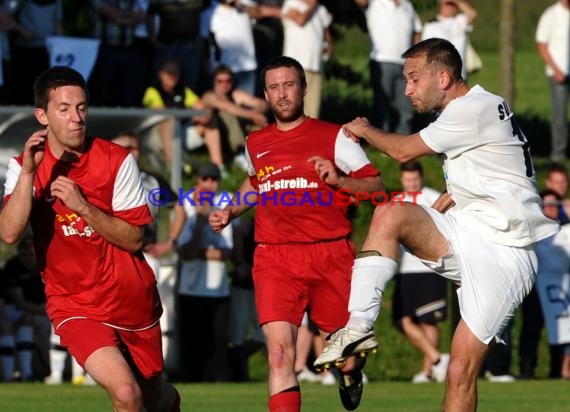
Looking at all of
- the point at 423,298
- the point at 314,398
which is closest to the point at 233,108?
the point at 423,298

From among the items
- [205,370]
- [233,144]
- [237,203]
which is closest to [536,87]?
[233,144]

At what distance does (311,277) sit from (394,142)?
1.76 meters

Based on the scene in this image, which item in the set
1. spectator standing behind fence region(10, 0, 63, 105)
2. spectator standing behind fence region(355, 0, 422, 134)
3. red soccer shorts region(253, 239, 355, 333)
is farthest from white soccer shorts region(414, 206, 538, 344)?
spectator standing behind fence region(355, 0, 422, 134)

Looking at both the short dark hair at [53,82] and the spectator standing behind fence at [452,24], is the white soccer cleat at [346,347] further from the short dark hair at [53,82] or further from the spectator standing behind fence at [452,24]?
the spectator standing behind fence at [452,24]

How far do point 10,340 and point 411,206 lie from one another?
337 inches

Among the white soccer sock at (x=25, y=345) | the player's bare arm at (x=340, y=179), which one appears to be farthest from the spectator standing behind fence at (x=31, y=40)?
the player's bare arm at (x=340, y=179)

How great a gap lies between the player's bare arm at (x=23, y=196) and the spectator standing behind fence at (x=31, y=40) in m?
9.61

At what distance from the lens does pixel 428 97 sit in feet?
31.0

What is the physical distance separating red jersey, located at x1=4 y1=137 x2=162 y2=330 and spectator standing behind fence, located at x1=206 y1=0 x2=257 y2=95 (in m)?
10.4

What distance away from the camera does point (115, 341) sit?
9.27 metres

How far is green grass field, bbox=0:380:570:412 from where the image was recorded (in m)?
13.3

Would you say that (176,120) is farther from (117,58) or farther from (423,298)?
(423,298)

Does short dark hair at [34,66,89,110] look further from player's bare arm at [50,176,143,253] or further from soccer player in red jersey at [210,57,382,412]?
soccer player in red jersey at [210,57,382,412]

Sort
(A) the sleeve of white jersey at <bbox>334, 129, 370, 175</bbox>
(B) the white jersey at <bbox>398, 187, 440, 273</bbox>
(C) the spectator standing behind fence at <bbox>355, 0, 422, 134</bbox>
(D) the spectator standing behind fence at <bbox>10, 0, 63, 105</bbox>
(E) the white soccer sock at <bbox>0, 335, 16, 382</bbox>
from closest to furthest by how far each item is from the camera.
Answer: (A) the sleeve of white jersey at <bbox>334, 129, 370, 175</bbox> → (B) the white jersey at <bbox>398, 187, 440, 273</bbox> → (E) the white soccer sock at <bbox>0, 335, 16, 382</bbox> → (D) the spectator standing behind fence at <bbox>10, 0, 63, 105</bbox> → (C) the spectator standing behind fence at <bbox>355, 0, 422, 134</bbox>
